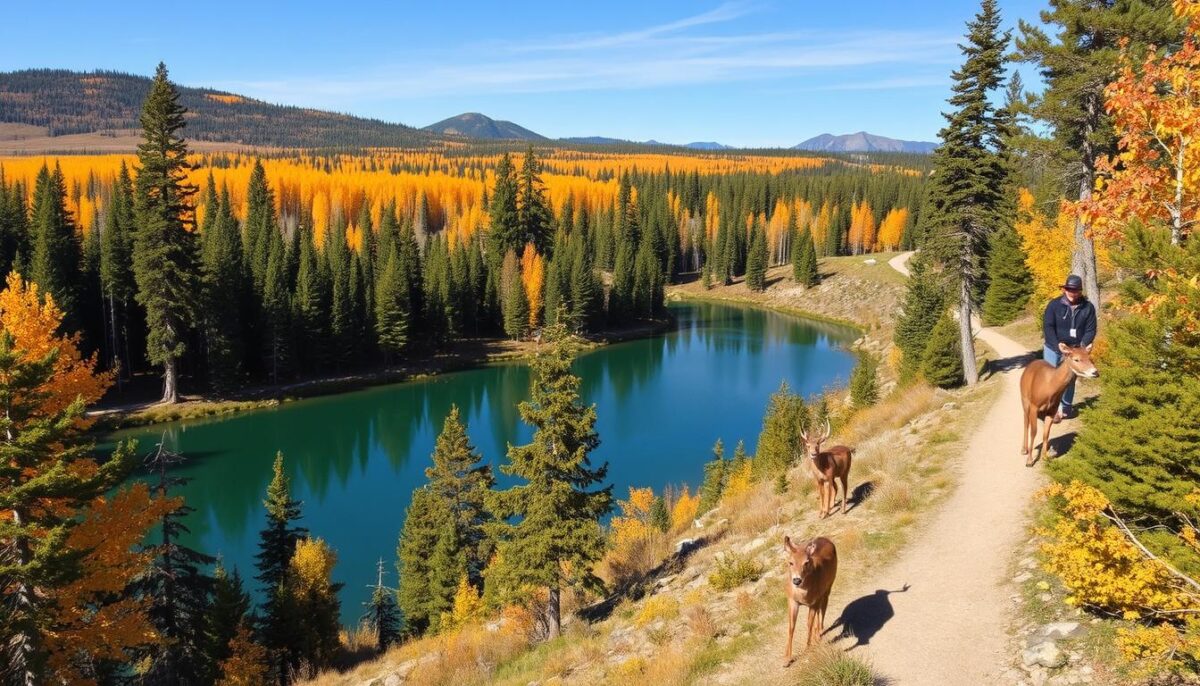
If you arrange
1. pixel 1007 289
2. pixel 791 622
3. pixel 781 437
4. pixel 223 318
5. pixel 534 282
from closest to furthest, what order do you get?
pixel 791 622, pixel 781 437, pixel 1007 289, pixel 223 318, pixel 534 282

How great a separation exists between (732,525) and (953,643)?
29.6ft

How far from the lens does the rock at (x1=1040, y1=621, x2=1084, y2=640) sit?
8.79 m

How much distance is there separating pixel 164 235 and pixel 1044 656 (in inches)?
2175

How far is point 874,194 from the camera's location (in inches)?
5487

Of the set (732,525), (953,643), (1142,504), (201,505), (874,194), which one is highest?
(874,194)

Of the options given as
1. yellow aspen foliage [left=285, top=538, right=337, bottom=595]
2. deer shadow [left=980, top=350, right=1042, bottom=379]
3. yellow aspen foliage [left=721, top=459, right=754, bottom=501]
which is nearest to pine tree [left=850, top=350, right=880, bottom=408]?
yellow aspen foliage [left=721, top=459, right=754, bottom=501]

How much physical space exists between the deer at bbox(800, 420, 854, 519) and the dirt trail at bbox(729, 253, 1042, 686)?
1.90 meters

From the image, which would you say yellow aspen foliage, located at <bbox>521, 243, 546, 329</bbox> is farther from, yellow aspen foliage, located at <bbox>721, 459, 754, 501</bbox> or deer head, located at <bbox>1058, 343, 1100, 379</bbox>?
deer head, located at <bbox>1058, 343, 1100, 379</bbox>

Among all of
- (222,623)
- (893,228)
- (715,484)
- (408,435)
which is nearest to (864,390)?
(715,484)

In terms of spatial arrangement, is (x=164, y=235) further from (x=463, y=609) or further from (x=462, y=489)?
(x=463, y=609)

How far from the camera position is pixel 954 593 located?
1050 centimetres

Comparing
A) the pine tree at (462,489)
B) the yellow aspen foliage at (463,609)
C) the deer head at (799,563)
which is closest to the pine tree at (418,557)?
the pine tree at (462,489)

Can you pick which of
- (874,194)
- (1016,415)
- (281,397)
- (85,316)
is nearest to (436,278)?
(281,397)

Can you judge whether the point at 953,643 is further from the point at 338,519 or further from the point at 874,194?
the point at 874,194
